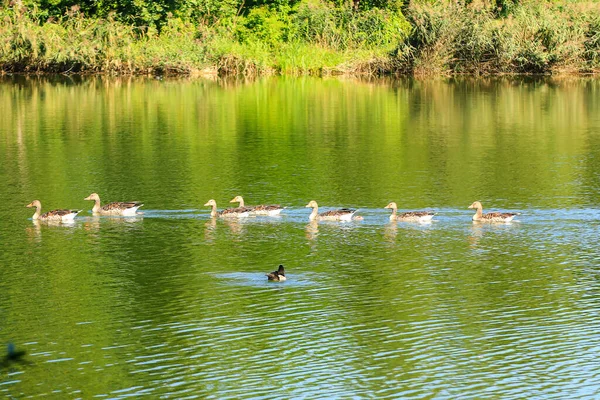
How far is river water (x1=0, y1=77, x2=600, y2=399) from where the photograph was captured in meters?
17.3

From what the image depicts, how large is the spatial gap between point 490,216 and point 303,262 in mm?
5842

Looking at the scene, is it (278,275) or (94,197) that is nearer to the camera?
(278,275)

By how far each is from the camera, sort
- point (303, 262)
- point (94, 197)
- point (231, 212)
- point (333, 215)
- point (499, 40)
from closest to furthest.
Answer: point (303, 262) → point (333, 215) → point (231, 212) → point (94, 197) → point (499, 40)

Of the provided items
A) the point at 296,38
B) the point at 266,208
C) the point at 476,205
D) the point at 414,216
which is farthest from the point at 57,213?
the point at 296,38

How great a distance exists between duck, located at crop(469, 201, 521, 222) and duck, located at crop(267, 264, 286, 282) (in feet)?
23.5

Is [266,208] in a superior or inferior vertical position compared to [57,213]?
inferior

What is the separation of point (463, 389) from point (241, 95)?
134 ft

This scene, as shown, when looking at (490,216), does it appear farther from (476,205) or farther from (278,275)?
(278,275)

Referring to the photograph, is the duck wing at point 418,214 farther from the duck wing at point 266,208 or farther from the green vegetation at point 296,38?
the green vegetation at point 296,38

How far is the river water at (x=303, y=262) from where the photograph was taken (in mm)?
17281

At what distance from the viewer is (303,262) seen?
24.0m

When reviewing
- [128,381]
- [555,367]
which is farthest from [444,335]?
[128,381]

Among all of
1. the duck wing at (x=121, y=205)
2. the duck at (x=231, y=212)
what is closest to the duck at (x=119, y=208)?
the duck wing at (x=121, y=205)

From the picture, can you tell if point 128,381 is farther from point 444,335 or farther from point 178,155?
point 178,155
